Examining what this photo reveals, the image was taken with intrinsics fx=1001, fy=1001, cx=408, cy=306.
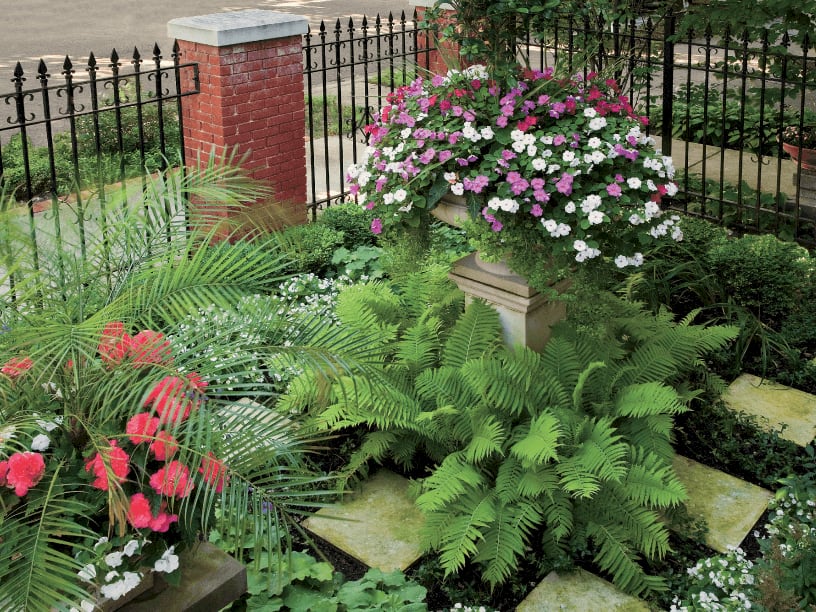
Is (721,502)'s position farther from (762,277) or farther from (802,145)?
(802,145)

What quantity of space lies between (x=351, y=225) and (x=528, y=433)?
3.03 m

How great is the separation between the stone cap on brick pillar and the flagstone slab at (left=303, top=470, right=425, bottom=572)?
3151 millimetres

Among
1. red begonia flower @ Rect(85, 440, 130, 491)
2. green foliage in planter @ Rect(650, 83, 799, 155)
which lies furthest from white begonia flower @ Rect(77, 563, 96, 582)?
green foliage in planter @ Rect(650, 83, 799, 155)

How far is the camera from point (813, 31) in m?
5.97

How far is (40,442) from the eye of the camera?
285 centimetres

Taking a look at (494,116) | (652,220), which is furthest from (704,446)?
(494,116)

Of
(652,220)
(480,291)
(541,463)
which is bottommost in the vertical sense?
(541,463)

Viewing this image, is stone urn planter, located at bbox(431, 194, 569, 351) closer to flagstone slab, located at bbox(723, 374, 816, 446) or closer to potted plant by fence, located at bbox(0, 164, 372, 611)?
flagstone slab, located at bbox(723, 374, 816, 446)

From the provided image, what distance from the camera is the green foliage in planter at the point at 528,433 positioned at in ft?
12.6

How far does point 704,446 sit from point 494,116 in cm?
186

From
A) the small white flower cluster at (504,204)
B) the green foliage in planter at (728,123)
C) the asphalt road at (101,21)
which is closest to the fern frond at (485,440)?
the small white flower cluster at (504,204)

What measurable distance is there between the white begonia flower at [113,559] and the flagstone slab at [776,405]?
322cm

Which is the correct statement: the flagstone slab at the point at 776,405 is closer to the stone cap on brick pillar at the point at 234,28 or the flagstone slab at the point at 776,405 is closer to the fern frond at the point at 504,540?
the fern frond at the point at 504,540

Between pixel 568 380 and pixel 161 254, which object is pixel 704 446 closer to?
pixel 568 380
